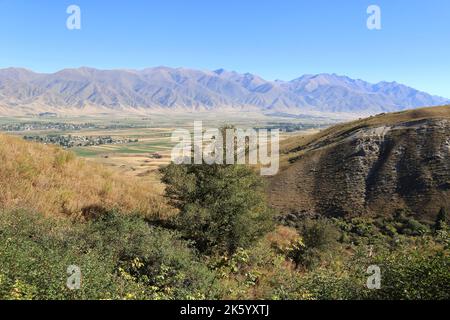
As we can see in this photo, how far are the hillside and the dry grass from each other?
43023mm

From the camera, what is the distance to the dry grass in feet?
51.4

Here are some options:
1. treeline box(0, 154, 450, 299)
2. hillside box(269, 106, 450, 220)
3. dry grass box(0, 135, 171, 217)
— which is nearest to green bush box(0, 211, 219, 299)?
treeline box(0, 154, 450, 299)

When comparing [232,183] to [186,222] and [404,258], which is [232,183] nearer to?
[186,222]

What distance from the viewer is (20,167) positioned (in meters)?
17.4

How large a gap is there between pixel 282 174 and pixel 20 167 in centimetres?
6217

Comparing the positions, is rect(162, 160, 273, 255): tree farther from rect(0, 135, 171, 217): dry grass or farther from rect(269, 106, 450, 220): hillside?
rect(269, 106, 450, 220): hillside

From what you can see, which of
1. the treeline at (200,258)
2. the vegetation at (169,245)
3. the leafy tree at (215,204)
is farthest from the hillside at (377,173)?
the leafy tree at (215,204)

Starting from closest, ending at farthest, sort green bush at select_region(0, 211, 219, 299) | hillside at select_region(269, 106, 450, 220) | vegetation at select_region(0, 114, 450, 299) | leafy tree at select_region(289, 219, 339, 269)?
green bush at select_region(0, 211, 219, 299) → vegetation at select_region(0, 114, 450, 299) → leafy tree at select_region(289, 219, 339, 269) → hillside at select_region(269, 106, 450, 220)

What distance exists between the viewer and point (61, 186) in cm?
1769

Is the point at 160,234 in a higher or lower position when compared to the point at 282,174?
higher

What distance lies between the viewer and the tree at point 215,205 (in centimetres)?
1559

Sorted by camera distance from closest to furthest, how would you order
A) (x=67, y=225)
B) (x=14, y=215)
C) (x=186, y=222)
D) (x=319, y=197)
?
(x=14, y=215) < (x=67, y=225) < (x=186, y=222) < (x=319, y=197)
